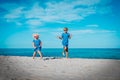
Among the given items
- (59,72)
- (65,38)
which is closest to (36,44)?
(65,38)

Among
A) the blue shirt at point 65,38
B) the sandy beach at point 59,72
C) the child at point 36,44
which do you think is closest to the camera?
the sandy beach at point 59,72

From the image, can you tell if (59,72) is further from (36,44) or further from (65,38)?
(36,44)

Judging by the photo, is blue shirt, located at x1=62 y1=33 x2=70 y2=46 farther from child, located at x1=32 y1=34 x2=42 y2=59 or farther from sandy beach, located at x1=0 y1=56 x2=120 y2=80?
sandy beach, located at x1=0 y1=56 x2=120 y2=80

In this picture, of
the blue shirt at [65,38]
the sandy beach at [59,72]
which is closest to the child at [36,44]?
the blue shirt at [65,38]

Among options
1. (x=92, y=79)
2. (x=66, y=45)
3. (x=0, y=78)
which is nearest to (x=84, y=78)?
(x=92, y=79)

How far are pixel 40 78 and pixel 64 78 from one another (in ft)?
2.68

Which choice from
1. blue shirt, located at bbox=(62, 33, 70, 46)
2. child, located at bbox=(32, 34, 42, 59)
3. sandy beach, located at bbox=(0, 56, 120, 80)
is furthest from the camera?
child, located at bbox=(32, 34, 42, 59)

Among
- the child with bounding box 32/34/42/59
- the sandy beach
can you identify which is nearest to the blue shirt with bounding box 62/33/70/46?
the child with bounding box 32/34/42/59

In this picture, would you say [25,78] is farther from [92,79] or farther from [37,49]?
[37,49]

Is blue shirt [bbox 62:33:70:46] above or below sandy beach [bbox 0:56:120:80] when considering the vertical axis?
above

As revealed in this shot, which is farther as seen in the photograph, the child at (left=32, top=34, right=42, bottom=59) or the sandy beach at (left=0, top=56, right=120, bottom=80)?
the child at (left=32, top=34, right=42, bottom=59)

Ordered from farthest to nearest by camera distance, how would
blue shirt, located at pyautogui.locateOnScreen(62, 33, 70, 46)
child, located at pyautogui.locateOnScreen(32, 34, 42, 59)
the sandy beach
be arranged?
child, located at pyautogui.locateOnScreen(32, 34, 42, 59)
blue shirt, located at pyautogui.locateOnScreen(62, 33, 70, 46)
the sandy beach

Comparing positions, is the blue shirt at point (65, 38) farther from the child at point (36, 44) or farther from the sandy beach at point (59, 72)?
the sandy beach at point (59, 72)

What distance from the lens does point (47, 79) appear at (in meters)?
5.81
